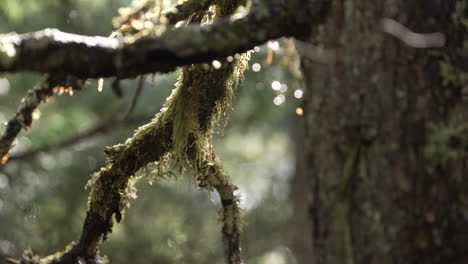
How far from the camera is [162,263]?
594cm

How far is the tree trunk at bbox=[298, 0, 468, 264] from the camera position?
4.13 ft

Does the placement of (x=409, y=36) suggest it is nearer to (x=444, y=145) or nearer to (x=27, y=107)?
(x=444, y=145)

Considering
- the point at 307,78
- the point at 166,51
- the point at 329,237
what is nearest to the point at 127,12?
the point at 166,51

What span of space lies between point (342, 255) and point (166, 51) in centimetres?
64

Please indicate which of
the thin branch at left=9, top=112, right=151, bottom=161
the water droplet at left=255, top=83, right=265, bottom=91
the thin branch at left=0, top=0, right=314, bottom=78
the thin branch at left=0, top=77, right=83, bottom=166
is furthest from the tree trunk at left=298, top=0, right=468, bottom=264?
the water droplet at left=255, top=83, right=265, bottom=91

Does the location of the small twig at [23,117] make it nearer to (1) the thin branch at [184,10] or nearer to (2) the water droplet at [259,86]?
(1) the thin branch at [184,10]

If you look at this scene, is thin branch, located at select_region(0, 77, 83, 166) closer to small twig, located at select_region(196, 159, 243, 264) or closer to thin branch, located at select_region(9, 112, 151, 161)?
small twig, located at select_region(196, 159, 243, 264)

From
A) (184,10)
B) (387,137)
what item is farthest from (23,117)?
(387,137)

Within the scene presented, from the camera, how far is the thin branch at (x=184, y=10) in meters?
1.74

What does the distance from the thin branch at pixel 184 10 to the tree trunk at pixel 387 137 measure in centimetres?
54

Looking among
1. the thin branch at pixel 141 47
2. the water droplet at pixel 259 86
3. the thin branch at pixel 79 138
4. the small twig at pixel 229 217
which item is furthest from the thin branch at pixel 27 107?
the water droplet at pixel 259 86

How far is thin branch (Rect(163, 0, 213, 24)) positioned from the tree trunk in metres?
0.54

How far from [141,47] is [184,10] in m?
0.51

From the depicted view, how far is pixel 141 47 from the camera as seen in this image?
51.6 inches
